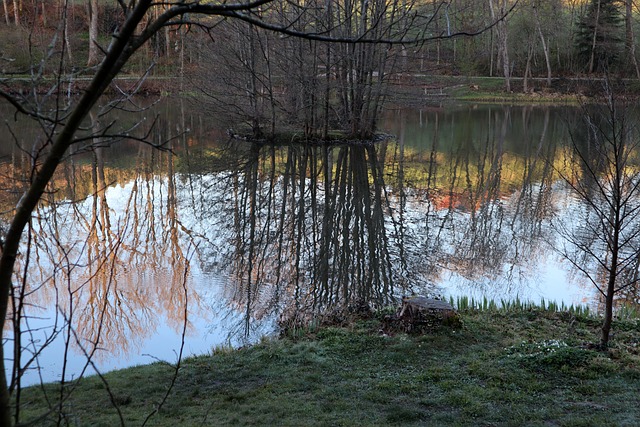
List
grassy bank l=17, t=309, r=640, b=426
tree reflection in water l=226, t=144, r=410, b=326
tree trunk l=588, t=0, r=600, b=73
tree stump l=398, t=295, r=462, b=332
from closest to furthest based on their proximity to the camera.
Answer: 1. grassy bank l=17, t=309, r=640, b=426
2. tree stump l=398, t=295, r=462, b=332
3. tree reflection in water l=226, t=144, r=410, b=326
4. tree trunk l=588, t=0, r=600, b=73

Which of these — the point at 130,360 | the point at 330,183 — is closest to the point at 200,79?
the point at 330,183

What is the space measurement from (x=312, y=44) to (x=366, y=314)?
1760 centimetres

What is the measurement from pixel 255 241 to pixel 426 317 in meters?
5.36

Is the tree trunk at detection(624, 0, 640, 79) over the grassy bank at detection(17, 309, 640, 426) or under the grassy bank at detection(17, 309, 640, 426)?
over

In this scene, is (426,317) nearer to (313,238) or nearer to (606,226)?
(313,238)

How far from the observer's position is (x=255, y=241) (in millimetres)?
11508

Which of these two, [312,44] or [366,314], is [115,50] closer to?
[366,314]

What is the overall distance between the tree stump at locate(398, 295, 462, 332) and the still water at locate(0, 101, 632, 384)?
175cm

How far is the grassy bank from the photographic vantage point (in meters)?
4.55

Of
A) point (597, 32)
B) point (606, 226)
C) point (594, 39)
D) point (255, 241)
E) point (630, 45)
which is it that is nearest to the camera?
point (606, 226)

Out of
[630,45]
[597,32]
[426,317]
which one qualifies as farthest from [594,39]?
[426,317]

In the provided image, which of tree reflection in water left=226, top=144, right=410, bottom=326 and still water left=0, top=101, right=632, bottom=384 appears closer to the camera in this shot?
still water left=0, top=101, right=632, bottom=384

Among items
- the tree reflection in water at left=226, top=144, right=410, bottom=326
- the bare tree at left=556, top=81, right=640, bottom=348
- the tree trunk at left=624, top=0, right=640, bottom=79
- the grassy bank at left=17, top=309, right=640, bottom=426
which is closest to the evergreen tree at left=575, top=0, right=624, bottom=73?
the tree trunk at left=624, top=0, right=640, bottom=79

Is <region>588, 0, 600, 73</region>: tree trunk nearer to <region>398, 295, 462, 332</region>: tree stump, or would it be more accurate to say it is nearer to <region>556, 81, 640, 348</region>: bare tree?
<region>556, 81, 640, 348</region>: bare tree
